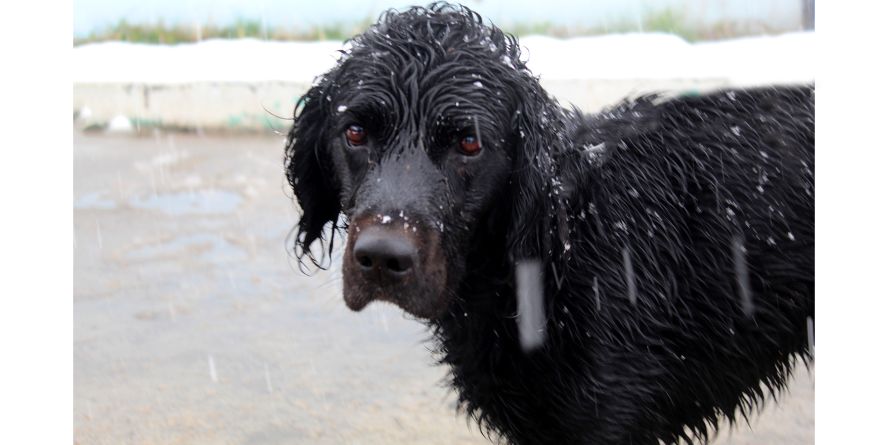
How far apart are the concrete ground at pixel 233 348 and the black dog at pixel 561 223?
688 millimetres

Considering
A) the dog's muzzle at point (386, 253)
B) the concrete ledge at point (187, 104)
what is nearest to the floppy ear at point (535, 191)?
the dog's muzzle at point (386, 253)

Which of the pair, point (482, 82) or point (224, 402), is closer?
point (482, 82)

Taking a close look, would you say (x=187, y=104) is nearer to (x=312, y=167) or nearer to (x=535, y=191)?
(x=312, y=167)

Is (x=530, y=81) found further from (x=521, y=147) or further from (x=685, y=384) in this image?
(x=685, y=384)

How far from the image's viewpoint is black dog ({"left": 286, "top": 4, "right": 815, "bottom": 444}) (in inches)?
101

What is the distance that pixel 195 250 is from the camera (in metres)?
6.51

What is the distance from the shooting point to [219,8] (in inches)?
300

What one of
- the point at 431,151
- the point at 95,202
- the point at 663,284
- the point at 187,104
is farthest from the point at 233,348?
the point at 187,104

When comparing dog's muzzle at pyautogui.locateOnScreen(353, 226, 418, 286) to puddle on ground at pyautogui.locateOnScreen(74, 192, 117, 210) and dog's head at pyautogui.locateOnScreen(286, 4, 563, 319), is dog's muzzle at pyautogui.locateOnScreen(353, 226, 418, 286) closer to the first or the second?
dog's head at pyautogui.locateOnScreen(286, 4, 563, 319)

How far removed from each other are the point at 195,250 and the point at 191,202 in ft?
4.37

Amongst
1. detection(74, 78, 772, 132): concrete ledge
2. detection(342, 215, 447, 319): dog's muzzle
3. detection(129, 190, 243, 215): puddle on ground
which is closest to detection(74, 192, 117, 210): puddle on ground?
detection(129, 190, 243, 215): puddle on ground

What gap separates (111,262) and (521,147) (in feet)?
14.6

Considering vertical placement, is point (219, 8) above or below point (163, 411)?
above
